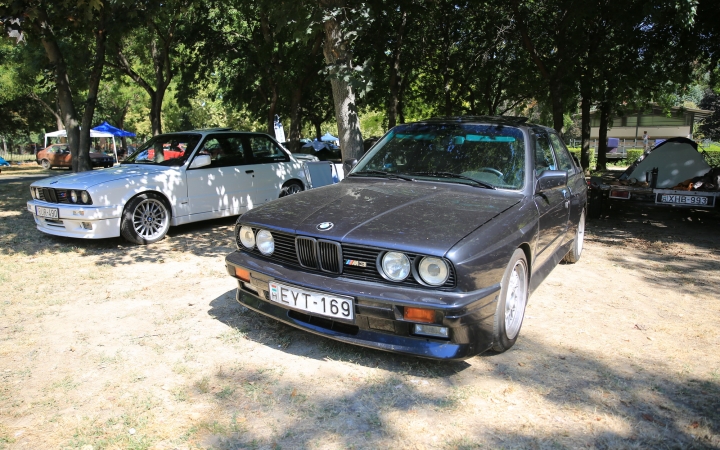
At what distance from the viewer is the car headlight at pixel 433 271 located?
9.65 ft

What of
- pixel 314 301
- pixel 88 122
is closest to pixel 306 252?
pixel 314 301

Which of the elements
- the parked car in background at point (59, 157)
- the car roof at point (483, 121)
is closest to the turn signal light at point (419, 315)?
the car roof at point (483, 121)

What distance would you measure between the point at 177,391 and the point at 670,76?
18.3m

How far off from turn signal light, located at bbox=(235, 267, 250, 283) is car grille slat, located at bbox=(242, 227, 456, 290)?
0.33 metres

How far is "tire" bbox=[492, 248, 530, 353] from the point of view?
3256 millimetres

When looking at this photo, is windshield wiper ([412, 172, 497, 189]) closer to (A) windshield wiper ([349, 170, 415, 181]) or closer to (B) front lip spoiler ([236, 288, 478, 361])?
(A) windshield wiper ([349, 170, 415, 181])

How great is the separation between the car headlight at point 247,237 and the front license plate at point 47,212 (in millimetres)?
4027

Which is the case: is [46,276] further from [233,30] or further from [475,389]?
[233,30]

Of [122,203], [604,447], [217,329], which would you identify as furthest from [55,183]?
[604,447]

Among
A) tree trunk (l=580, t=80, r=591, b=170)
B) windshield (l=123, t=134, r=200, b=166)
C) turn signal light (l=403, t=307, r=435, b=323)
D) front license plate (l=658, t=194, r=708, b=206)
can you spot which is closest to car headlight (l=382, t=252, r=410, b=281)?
turn signal light (l=403, t=307, r=435, b=323)

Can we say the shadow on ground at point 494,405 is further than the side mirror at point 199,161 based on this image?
No

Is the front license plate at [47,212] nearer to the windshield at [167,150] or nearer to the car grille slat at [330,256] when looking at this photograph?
the windshield at [167,150]

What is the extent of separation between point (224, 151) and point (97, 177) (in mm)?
1897

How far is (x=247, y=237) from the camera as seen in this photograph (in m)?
3.79
